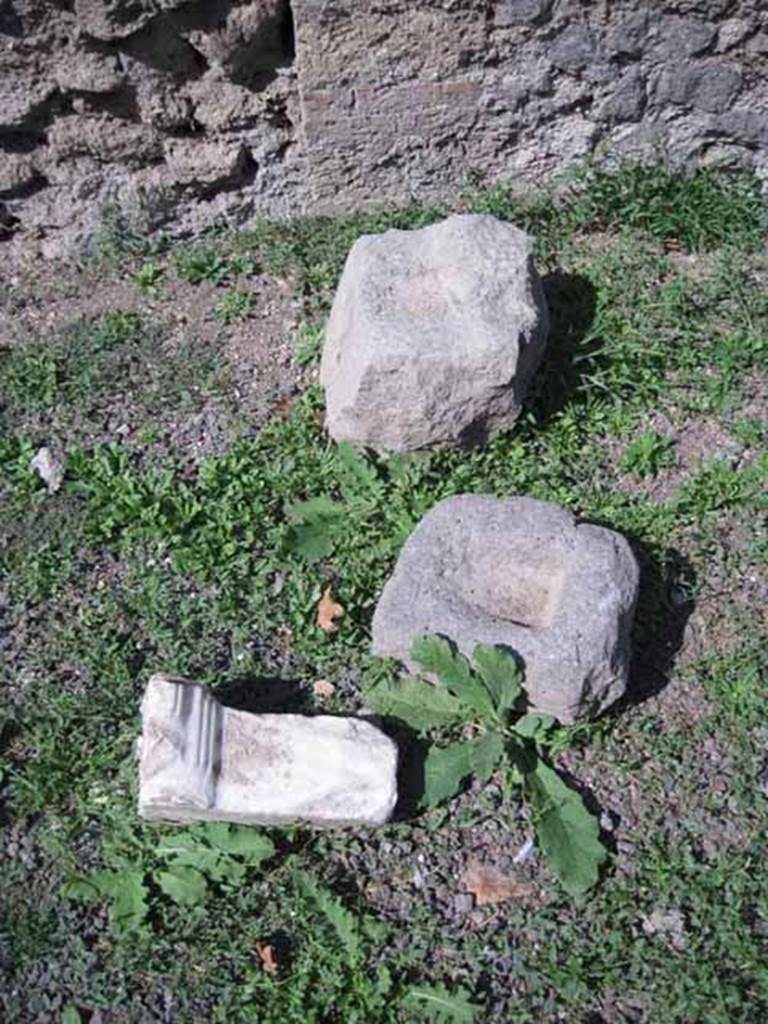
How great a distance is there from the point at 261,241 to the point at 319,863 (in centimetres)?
235

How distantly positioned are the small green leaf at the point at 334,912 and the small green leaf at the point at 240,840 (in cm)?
11

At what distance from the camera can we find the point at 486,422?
12.9ft

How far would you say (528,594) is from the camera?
359 centimetres

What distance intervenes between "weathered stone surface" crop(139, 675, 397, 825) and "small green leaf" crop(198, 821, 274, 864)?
0.10 feet

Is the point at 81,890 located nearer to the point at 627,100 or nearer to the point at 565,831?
the point at 565,831

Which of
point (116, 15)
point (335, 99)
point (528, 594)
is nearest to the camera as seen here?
point (528, 594)

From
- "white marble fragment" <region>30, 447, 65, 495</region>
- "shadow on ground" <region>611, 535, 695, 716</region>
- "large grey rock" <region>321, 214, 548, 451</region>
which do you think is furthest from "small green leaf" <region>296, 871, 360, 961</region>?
"white marble fragment" <region>30, 447, 65, 495</region>

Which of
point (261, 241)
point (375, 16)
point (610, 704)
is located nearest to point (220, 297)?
point (261, 241)

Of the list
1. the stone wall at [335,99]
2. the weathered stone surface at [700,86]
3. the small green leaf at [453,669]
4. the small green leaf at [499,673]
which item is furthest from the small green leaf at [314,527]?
the weathered stone surface at [700,86]

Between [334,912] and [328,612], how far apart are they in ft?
2.82

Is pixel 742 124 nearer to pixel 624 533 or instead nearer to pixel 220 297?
pixel 624 533

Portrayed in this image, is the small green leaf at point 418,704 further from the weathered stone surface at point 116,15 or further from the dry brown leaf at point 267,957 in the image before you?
the weathered stone surface at point 116,15

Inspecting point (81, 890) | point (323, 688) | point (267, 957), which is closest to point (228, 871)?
point (267, 957)

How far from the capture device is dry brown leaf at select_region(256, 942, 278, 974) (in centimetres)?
315
